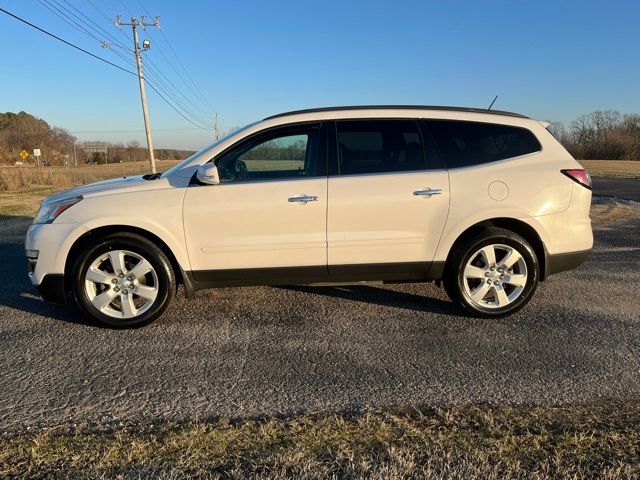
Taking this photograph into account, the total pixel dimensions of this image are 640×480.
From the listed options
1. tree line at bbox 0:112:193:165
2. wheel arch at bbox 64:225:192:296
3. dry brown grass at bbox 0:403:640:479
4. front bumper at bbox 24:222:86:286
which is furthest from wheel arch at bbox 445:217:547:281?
tree line at bbox 0:112:193:165

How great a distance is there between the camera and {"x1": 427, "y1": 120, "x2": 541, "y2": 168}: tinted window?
4.12 m

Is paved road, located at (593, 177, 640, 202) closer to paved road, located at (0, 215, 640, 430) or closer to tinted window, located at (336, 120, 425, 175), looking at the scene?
paved road, located at (0, 215, 640, 430)

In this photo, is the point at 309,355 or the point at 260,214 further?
the point at 260,214

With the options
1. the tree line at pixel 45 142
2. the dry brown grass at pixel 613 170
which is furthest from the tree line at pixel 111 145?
the dry brown grass at pixel 613 170

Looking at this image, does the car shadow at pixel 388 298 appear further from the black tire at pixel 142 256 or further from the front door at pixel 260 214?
the black tire at pixel 142 256

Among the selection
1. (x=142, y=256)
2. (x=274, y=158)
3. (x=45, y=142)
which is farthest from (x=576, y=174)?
(x=45, y=142)

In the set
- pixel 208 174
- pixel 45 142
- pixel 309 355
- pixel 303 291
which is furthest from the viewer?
pixel 45 142

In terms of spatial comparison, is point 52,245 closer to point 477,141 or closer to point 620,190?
point 477,141

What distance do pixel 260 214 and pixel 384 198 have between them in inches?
43.0

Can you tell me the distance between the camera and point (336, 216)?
393cm

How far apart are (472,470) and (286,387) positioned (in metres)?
1.29

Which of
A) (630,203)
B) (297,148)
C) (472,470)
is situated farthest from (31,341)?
(630,203)

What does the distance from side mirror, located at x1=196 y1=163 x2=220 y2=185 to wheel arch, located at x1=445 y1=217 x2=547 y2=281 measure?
2203 mm

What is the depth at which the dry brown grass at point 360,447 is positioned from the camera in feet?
6.85
